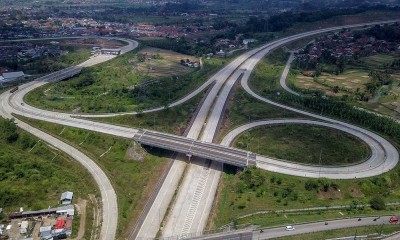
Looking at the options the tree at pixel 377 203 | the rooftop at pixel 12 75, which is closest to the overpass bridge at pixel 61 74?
the rooftop at pixel 12 75

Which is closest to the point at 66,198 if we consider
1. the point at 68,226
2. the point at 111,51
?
the point at 68,226

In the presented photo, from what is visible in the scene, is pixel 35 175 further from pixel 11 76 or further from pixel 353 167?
pixel 11 76

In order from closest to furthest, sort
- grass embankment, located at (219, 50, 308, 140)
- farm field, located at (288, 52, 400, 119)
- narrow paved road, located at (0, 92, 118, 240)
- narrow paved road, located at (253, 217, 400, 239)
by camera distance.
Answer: narrow paved road, located at (253, 217, 400, 239)
narrow paved road, located at (0, 92, 118, 240)
grass embankment, located at (219, 50, 308, 140)
farm field, located at (288, 52, 400, 119)

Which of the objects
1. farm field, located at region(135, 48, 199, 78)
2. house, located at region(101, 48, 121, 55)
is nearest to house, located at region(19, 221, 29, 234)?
farm field, located at region(135, 48, 199, 78)

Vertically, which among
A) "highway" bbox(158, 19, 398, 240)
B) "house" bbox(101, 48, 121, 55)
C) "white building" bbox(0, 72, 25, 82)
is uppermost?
"house" bbox(101, 48, 121, 55)

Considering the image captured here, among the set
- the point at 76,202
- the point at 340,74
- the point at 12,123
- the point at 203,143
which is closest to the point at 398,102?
the point at 340,74

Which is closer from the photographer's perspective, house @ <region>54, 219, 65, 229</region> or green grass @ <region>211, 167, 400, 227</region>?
house @ <region>54, 219, 65, 229</region>

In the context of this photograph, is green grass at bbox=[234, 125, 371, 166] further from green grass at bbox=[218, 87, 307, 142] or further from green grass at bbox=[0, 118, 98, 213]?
green grass at bbox=[0, 118, 98, 213]

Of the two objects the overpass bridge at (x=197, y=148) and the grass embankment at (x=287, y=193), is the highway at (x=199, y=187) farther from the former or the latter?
the overpass bridge at (x=197, y=148)
